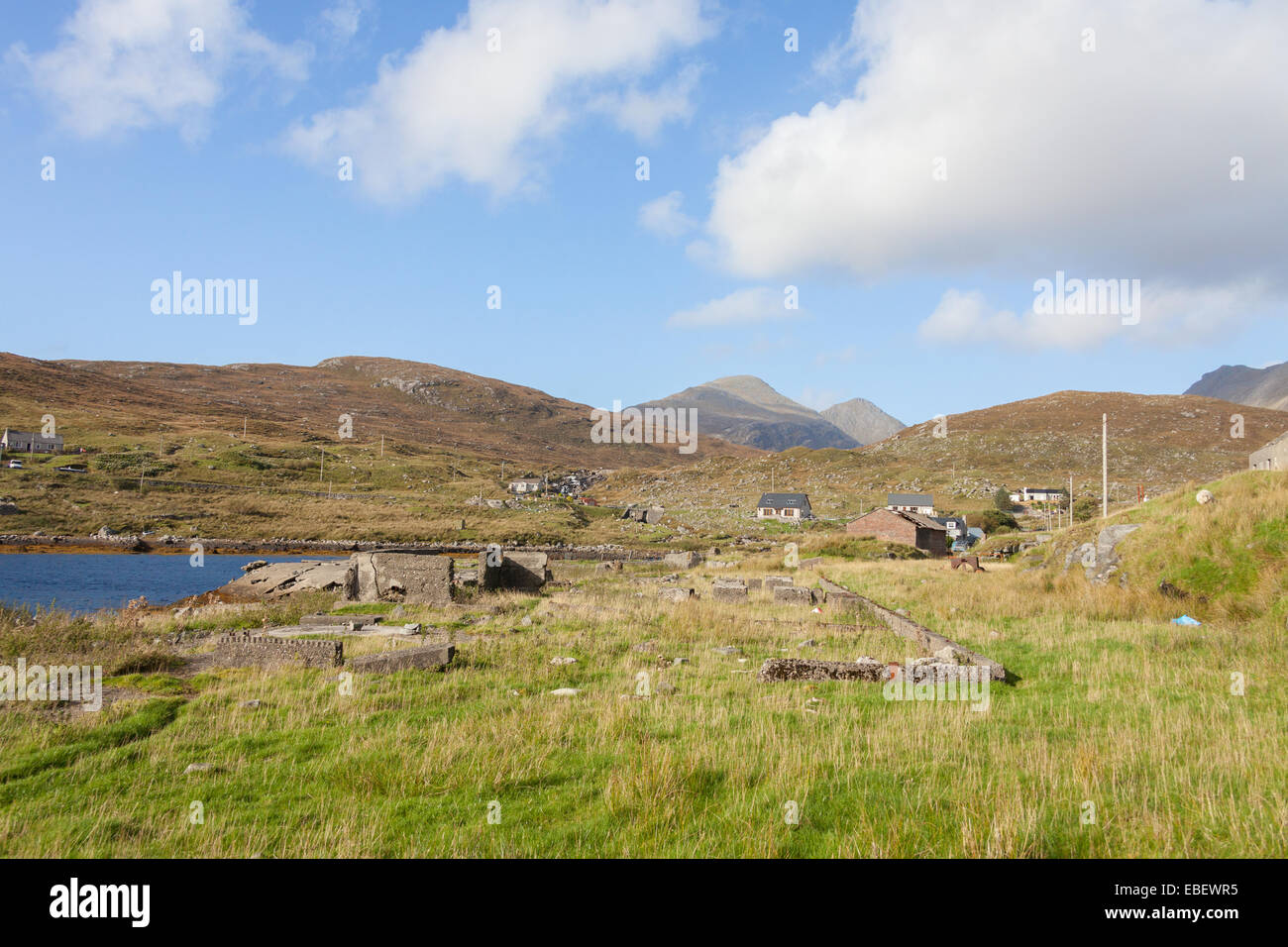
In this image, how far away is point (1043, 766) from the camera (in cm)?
609

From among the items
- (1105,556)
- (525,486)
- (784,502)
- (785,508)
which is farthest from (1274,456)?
(525,486)

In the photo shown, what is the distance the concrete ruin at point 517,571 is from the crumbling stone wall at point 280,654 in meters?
13.6

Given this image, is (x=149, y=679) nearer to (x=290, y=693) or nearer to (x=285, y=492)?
(x=290, y=693)

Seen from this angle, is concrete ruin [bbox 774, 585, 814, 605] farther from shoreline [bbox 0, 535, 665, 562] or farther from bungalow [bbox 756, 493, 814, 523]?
Result: bungalow [bbox 756, 493, 814, 523]

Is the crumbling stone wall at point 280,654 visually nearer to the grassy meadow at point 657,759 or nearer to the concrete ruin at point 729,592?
the grassy meadow at point 657,759

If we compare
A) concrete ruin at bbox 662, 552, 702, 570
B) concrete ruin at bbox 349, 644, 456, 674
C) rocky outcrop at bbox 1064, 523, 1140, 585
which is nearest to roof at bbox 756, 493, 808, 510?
concrete ruin at bbox 662, 552, 702, 570

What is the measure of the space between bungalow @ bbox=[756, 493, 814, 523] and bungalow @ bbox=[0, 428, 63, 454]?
10089cm

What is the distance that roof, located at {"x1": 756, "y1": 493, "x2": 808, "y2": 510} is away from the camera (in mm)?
90188

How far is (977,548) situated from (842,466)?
82.4 meters

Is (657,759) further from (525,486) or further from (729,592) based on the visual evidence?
(525,486)

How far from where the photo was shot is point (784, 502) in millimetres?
91375

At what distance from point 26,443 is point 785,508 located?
106 metres

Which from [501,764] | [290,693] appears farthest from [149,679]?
[501,764]

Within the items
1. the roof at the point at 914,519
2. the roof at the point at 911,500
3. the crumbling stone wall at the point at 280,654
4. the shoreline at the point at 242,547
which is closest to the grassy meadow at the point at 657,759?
the crumbling stone wall at the point at 280,654
